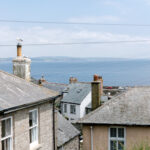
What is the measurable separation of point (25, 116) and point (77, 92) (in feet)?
114

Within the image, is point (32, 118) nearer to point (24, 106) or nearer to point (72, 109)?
point (24, 106)

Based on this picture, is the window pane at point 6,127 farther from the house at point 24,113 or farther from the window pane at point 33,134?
the window pane at point 33,134

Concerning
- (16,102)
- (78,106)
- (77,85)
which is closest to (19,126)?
(16,102)

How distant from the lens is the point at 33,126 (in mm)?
12734

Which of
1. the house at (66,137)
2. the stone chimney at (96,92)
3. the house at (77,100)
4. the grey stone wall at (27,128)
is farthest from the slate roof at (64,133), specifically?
the house at (77,100)

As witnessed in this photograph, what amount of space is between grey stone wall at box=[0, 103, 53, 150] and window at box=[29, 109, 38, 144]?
212 mm

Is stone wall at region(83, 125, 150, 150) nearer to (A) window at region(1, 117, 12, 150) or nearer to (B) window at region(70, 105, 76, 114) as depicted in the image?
(A) window at region(1, 117, 12, 150)

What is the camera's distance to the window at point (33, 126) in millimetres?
12781

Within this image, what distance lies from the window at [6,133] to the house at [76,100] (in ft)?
110

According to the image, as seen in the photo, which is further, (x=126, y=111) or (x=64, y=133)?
(x=64, y=133)

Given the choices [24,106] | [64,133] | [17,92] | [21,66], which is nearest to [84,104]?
[64,133]

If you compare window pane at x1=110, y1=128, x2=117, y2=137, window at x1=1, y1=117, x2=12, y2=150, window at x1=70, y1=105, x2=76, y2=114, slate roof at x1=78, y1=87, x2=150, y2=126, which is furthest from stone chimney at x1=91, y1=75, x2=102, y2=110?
window at x1=70, y1=105, x2=76, y2=114

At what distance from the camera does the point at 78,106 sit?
44.8m

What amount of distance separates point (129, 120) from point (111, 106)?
1.64 m
